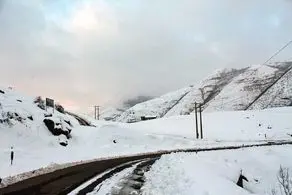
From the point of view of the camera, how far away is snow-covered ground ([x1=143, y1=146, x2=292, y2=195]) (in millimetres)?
15723

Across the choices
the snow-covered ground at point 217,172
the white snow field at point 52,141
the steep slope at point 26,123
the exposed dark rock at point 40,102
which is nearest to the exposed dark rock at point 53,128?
the steep slope at point 26,123

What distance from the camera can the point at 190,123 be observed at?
4545 inches

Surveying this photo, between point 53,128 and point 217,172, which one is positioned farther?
point 53,128

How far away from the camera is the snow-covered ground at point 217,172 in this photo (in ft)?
51.6

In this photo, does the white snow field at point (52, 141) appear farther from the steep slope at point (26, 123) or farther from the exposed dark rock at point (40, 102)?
the exposed dark rock at point (40, 102)

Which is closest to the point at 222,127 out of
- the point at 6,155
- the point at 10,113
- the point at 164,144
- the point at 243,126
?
the point at 243,126

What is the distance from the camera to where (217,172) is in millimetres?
25422

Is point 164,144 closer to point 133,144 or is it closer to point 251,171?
point 133,144

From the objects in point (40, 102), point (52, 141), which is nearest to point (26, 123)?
point (52, 141)

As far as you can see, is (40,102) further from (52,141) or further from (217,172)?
(217,172)

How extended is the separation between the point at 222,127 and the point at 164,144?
1785 inches

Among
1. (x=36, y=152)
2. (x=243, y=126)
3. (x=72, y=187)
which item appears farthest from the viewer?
(x=243, y=126)

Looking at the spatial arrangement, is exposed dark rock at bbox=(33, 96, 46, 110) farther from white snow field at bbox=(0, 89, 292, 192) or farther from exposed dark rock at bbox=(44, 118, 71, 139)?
exposed dark rock at bbox=(44, 118, 71, 139)

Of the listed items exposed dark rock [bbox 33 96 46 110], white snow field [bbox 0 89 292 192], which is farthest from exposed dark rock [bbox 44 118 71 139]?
exposed dark rock [bbox 33 96 46 110]
